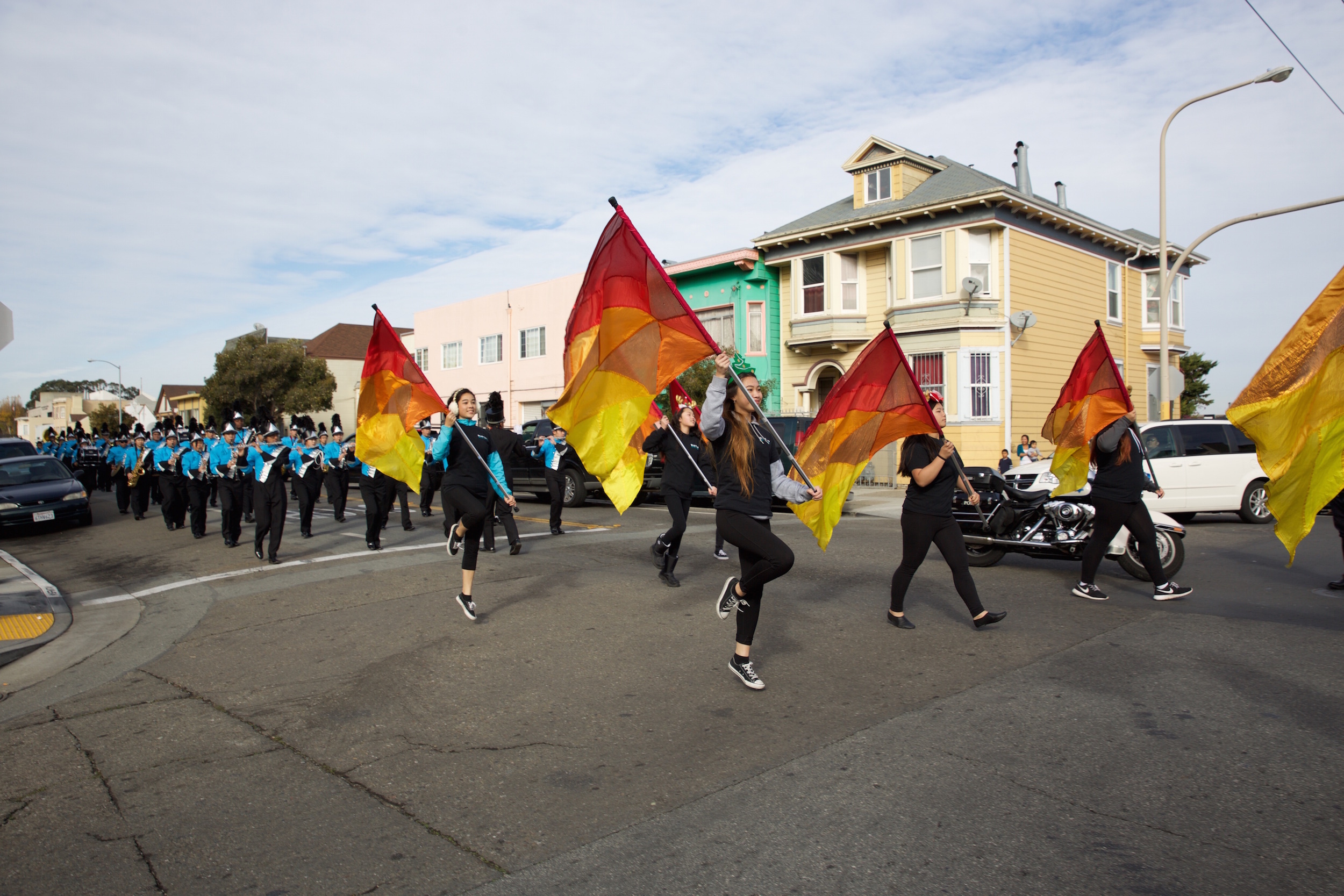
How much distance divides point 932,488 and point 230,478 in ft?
34.2

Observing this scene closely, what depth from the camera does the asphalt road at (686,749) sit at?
333 cm

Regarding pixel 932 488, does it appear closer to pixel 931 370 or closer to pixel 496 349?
pixel 931 370

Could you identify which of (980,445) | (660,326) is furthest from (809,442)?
(980,445)

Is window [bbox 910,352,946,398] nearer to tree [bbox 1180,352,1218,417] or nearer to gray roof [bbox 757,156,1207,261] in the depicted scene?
gray roof [bbox 757,156,1207,261]

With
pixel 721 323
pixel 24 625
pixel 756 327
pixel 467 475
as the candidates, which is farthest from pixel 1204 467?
pixel 721 323

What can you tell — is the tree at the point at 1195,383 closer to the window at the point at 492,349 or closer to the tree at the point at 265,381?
the window at the point at 492,349

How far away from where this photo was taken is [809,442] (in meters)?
7.16

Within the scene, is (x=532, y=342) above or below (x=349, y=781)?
above

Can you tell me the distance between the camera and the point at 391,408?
908 cm

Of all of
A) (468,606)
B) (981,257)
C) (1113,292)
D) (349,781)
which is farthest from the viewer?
(1113,292)

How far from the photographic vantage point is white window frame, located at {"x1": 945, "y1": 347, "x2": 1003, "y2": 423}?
2341cm

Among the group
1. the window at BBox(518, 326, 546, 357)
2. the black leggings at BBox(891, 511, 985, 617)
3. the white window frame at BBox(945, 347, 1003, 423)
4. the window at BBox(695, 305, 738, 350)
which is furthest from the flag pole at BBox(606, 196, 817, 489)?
the window at BBox(518, 326, 546, 357)

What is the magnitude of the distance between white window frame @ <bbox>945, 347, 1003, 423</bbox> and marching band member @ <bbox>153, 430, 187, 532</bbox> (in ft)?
60.1

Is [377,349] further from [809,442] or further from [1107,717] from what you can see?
[1107,717]
